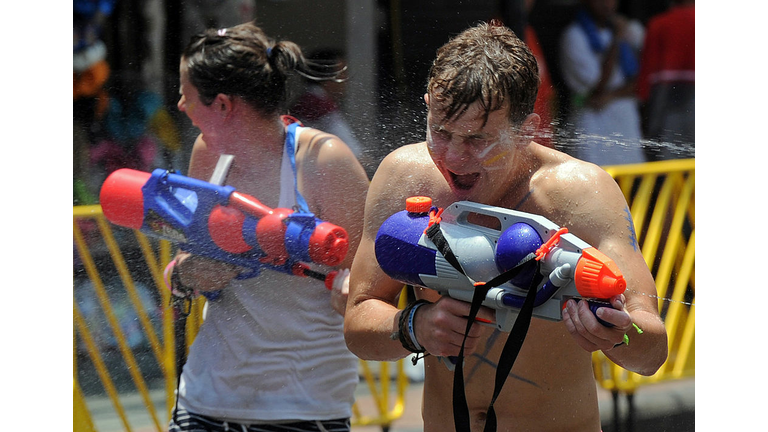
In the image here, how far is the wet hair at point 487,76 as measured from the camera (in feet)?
5.17

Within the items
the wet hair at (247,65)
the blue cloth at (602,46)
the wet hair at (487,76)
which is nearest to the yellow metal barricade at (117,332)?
the wet hair at (247,65)

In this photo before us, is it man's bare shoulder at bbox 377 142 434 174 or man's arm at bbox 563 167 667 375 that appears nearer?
man's arm at bbox 563 167 667 375

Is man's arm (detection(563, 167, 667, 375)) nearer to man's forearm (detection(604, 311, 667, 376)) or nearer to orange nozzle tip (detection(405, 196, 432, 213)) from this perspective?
man's forearm (detection(604, 311, 667, 376))

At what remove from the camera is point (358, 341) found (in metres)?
1.80

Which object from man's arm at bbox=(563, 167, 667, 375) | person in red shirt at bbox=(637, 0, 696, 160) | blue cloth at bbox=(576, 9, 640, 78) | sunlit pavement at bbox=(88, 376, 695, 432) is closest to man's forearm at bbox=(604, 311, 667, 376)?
man's arm at bbox=(563, 167, 667, 375)

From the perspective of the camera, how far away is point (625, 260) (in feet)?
5.34

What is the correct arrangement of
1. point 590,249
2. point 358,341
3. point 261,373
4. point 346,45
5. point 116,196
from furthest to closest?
point 346,45
point 116,196
point 261,373
point 358,341
point 590,249

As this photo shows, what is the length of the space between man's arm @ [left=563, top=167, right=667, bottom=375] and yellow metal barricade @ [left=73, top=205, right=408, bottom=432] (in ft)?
5.24

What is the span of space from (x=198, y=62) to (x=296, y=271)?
65 centimetres

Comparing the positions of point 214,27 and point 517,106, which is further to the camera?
point 214,27

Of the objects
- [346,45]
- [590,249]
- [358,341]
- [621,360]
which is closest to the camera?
[590,249]

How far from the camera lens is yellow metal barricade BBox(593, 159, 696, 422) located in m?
3.45

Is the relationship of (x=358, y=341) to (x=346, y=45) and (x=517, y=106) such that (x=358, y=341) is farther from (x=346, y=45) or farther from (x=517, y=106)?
(x=346, y=45)

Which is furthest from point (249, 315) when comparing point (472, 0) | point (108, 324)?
point (472, 0)
